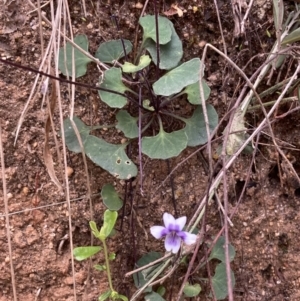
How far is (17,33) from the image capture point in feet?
3.31

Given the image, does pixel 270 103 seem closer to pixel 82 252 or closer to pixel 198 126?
pixel 198 126

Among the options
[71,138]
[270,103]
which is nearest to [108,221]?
[71,138]

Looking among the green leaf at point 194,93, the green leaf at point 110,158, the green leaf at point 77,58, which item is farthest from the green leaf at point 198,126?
the green leaf at point 77,58

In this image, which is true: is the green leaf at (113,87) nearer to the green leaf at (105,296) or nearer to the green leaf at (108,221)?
the green leaf at (108,221)

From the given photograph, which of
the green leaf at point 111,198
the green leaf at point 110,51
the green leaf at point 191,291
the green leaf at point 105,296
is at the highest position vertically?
the green leaf at point 110,51

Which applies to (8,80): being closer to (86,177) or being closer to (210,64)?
(86,177)

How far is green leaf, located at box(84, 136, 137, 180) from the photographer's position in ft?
3.16

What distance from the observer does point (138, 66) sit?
955mm

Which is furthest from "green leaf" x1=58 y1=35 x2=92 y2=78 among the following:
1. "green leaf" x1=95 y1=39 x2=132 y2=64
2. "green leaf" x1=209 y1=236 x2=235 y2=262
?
"green leaf" x1=209 y1=236 x2=235 y2=262

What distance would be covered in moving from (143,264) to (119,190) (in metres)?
0.17

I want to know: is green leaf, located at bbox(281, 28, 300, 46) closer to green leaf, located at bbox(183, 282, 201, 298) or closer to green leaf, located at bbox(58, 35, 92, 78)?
green leaf, located at bbox(58, 35, 92, 78)

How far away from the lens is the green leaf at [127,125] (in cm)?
99

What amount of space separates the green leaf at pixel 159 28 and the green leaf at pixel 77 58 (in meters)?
0.12

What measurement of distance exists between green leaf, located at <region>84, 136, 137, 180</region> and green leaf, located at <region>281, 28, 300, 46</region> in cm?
42
